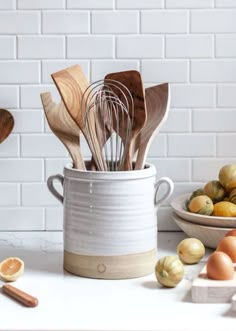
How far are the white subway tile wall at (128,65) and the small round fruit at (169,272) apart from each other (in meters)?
0.51

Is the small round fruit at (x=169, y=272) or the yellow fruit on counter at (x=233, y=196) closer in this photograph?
the small round fruit at (x=169, y=272)

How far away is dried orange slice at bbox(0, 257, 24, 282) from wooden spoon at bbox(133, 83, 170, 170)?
0.30 m

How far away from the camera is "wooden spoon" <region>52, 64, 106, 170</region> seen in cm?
155

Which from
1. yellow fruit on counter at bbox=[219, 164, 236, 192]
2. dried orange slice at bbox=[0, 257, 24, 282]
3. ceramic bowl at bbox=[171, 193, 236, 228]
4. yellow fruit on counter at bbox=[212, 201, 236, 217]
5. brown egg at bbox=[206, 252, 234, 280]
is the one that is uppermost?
yellow fruit on counter at bbox=[219, 164, 236, 192]

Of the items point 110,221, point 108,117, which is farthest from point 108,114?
point 110,221

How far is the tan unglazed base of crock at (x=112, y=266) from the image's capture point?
1543 mm

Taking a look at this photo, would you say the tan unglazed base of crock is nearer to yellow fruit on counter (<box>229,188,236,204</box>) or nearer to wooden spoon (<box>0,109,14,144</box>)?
yellow fruit on counter (<box>229,188,236,204</box>)

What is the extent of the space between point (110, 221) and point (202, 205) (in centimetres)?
28

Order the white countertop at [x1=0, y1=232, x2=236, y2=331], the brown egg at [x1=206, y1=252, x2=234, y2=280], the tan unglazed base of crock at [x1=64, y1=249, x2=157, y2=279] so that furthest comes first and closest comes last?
the tan unglazed base of crock at [x1=64, y1=249, x2=157, y2=279] < the brown egg at [x1=206, y1=252, x2=234, y2=280] < the white countertop at [x1=0, y1=232, x2=236, y2=331]

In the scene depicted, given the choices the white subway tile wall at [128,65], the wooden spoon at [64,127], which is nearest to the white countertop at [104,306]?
the wooden spoon at [64,127]

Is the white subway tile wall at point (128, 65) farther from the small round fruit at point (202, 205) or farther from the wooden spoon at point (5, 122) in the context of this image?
the small round fruit at point (202, 205)

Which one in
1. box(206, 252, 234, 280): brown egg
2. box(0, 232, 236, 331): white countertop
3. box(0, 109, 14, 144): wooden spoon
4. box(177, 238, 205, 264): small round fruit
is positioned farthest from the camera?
box(0, 109, 14, 144): wooden spoon

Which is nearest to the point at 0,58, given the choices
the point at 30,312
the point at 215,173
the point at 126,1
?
the point at 126,1

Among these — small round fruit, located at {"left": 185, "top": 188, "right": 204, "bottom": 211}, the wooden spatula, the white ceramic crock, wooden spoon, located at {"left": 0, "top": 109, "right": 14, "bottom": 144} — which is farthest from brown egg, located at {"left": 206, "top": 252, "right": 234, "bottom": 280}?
wooden spoon, located at {"left": 0, "top": 109, "right": 14, "bottom": 144}
